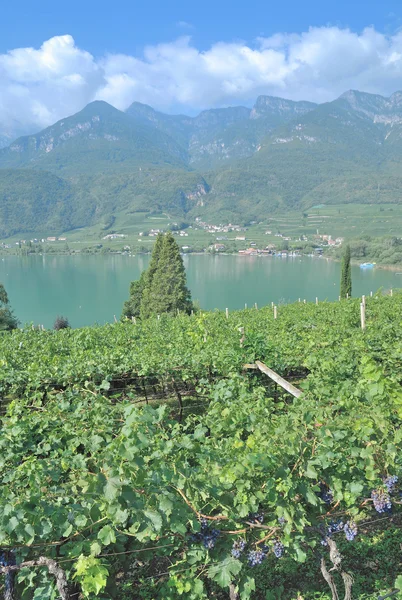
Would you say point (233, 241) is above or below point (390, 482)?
below

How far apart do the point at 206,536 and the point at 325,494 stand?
3.14 ft

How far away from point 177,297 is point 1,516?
25.2 metres

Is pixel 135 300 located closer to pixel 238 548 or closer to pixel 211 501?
pixel 211 501

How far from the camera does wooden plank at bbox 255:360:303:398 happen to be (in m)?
5.09

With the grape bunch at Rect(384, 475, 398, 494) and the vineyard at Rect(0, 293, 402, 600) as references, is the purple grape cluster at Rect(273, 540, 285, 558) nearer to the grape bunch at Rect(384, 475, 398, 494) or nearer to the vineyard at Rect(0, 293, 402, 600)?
the vineyard at Rect(0, 293, 402, 600)

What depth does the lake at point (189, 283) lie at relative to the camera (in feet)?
204

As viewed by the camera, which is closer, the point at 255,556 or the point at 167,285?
the point at 255,556

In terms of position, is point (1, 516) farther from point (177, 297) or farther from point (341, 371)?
point (177, 297)

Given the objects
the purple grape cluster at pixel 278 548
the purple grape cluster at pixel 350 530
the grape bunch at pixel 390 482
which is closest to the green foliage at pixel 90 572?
the purple grape cluster at pixel 278 548

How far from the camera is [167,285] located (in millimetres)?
27641

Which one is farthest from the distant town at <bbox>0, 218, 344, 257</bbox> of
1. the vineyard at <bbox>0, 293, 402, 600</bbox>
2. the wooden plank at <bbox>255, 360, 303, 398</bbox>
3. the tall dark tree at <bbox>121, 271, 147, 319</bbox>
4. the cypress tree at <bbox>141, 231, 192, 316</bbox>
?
the vineyard at <bbox>0, 293, 402, 600</bbox>

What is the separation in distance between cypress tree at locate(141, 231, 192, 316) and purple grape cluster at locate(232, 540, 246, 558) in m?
24.2

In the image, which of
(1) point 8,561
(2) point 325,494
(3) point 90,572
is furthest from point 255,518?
(1) point 8,561

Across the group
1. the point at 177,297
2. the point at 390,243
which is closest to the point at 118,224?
the point at 390,243
